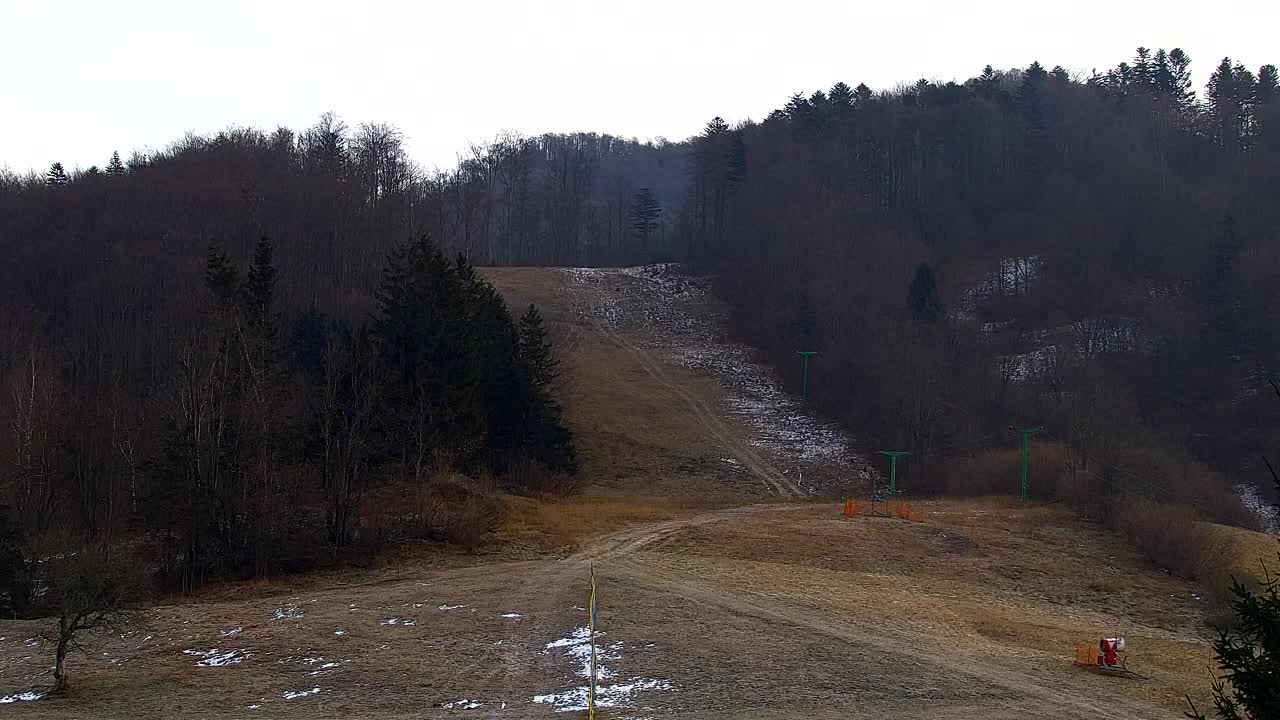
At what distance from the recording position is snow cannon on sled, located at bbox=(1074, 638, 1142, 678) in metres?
17.7

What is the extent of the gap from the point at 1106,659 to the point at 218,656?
1646cm

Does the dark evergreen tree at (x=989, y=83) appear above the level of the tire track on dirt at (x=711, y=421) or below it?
above

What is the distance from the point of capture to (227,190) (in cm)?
6462

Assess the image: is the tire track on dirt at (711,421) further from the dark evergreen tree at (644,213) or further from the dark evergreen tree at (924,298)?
the dark evergreen tree at (644,213)

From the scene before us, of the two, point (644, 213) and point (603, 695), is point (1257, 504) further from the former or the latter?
point (644, 213)

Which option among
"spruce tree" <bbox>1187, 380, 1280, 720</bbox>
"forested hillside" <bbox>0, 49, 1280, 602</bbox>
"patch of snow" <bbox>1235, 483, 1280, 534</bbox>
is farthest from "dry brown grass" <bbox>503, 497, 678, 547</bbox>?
"patch of snow" <bbox>1235, 483, 1280, 534</bbox>

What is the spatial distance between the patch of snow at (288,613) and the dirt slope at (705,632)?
11 cm

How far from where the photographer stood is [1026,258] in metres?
84.1

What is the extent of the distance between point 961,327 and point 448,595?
2060 inches

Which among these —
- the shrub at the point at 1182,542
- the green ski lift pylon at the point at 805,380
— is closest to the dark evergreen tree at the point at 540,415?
the green ski lift pylon at the point at 805,380

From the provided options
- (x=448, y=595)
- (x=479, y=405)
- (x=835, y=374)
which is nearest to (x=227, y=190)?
(x=479, y=405)

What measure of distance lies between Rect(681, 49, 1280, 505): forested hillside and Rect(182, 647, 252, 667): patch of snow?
108 ft

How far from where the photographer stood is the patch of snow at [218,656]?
712 inches

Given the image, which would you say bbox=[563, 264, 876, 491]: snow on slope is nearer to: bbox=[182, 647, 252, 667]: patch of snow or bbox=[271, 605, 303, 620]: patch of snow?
bbox=[271, 605, 303, 620]: patch of snow
